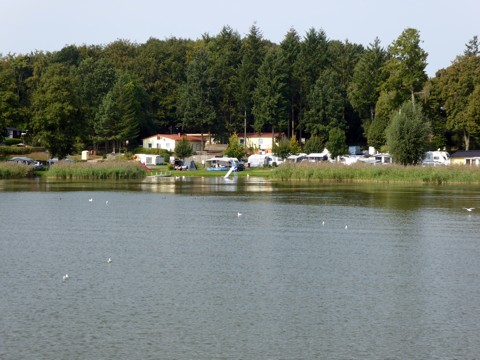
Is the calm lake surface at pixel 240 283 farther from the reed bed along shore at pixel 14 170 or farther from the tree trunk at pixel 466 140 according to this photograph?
the tree trunk at pixel 466 140

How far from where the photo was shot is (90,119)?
372 feet

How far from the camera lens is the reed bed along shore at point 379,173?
73625mm

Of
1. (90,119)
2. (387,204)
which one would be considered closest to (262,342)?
(387,204)

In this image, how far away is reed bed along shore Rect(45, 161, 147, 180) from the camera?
277 feet

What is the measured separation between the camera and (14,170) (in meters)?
87.6

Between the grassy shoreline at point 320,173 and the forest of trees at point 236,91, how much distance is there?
471 inches

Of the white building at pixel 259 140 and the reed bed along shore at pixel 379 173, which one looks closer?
the reed bed along shore at pixel 379 173

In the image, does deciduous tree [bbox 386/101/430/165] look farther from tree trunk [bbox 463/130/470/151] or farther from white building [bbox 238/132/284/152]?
white building [bbox 238/132/284/152]

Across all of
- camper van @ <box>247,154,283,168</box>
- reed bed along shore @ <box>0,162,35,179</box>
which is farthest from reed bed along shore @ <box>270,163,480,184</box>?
reed bed along shore @ <box>0,162,35,179</box>

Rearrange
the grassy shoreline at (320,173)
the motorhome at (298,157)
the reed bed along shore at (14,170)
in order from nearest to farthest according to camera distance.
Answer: the grassy shoreline at (320,173) → the reed bed along shore at (14,170) → the motorhome at (298,157)

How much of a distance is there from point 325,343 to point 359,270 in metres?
9.42

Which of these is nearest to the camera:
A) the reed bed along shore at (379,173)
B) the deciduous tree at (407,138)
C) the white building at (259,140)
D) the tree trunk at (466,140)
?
the reed bed along shore at (379,173)

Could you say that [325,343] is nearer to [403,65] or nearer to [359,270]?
[359,270]

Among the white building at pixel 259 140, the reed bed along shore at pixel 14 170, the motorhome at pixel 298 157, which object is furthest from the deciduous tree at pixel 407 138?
the white building at pixel 259 140
